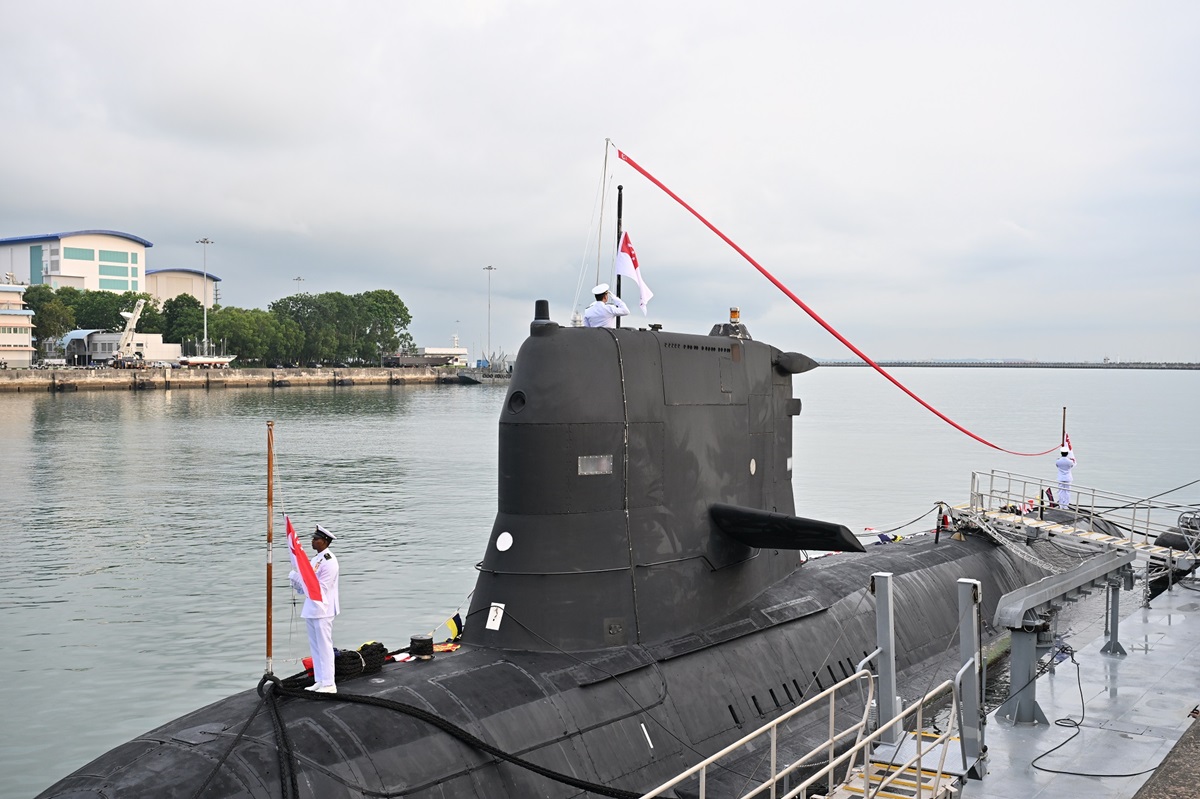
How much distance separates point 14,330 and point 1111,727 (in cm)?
12467

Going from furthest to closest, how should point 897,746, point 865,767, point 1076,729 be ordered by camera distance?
1. point 1076,729
2. point 897,746
3. point 865,767

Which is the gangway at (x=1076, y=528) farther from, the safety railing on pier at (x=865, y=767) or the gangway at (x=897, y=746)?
the safety railing on pier at (x=865, y=767)

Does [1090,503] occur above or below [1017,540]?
below

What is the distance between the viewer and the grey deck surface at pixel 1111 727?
34.2 ft

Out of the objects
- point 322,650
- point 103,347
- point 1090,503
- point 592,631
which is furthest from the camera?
point 103,347

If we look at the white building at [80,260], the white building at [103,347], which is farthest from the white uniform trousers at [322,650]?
the white building at [80,260]

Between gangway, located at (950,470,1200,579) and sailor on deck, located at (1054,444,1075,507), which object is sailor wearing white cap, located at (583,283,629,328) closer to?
gangway, located at (950,470,1200,579)

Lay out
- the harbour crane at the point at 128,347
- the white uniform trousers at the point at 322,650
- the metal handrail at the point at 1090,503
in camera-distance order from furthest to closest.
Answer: the harbour crane at the point at 128,347 → the metal handrail at the point at 1090,503 → the white uniform trousers at the point at 322,650

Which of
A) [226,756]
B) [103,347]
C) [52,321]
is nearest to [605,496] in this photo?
[226,756]

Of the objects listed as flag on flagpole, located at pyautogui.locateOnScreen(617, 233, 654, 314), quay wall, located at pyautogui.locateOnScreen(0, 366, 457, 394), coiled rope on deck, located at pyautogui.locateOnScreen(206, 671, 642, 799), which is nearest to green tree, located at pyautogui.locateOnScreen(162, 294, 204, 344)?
quay wall, located at pyautogui.locateOnScreen(0, 366, 457, 394)

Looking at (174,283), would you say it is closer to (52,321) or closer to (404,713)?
(52,321)

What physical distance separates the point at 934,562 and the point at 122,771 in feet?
47.0

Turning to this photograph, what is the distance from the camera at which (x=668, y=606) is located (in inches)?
428

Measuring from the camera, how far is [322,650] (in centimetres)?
856
